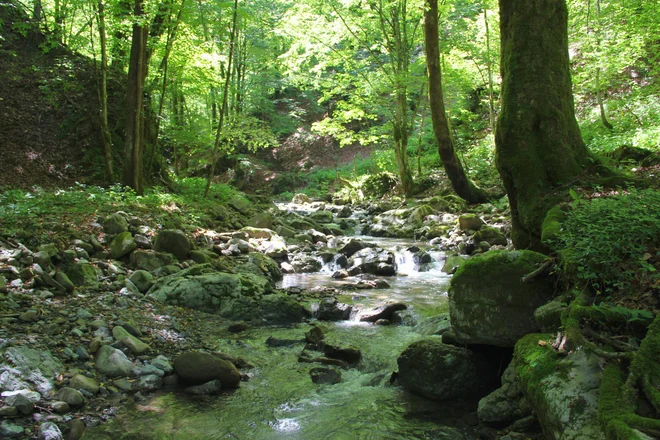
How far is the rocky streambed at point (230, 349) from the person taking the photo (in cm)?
362

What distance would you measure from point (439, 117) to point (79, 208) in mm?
10005

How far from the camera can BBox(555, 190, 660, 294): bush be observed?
3.01 m

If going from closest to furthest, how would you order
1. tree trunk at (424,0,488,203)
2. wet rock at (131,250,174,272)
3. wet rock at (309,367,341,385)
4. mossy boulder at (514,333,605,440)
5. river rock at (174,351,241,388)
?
mossy boulder at (514,333,605,440)
river rock at (174,351,241,388)
wet rock at (309,367,341,385)
wet rock at (131,250,174,272)
tree trunk at (424,0,488,203)

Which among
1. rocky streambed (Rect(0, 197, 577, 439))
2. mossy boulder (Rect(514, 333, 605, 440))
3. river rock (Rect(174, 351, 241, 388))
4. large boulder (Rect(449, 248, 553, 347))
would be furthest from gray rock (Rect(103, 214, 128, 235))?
mossy boulder (Rect(514, 333, 605, 440))

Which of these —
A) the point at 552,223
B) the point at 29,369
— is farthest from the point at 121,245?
the point at 552,223

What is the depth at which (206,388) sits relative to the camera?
4297 mm

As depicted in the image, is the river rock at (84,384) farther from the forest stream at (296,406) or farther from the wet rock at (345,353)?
the wet rock at (345,353)

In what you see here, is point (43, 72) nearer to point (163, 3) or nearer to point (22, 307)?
point (163, 3)

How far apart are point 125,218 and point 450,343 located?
22.8 ft

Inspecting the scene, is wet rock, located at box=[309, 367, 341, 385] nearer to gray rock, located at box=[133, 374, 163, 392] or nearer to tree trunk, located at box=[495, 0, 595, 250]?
gray rock, located at box=[133, 374, 163, 392]

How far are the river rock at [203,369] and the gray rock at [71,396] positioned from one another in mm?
968

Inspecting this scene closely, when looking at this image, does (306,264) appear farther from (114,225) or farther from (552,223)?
(552,223)

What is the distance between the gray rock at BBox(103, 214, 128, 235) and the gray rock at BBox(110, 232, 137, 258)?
360 millimetres

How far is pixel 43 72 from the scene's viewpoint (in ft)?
46.0
